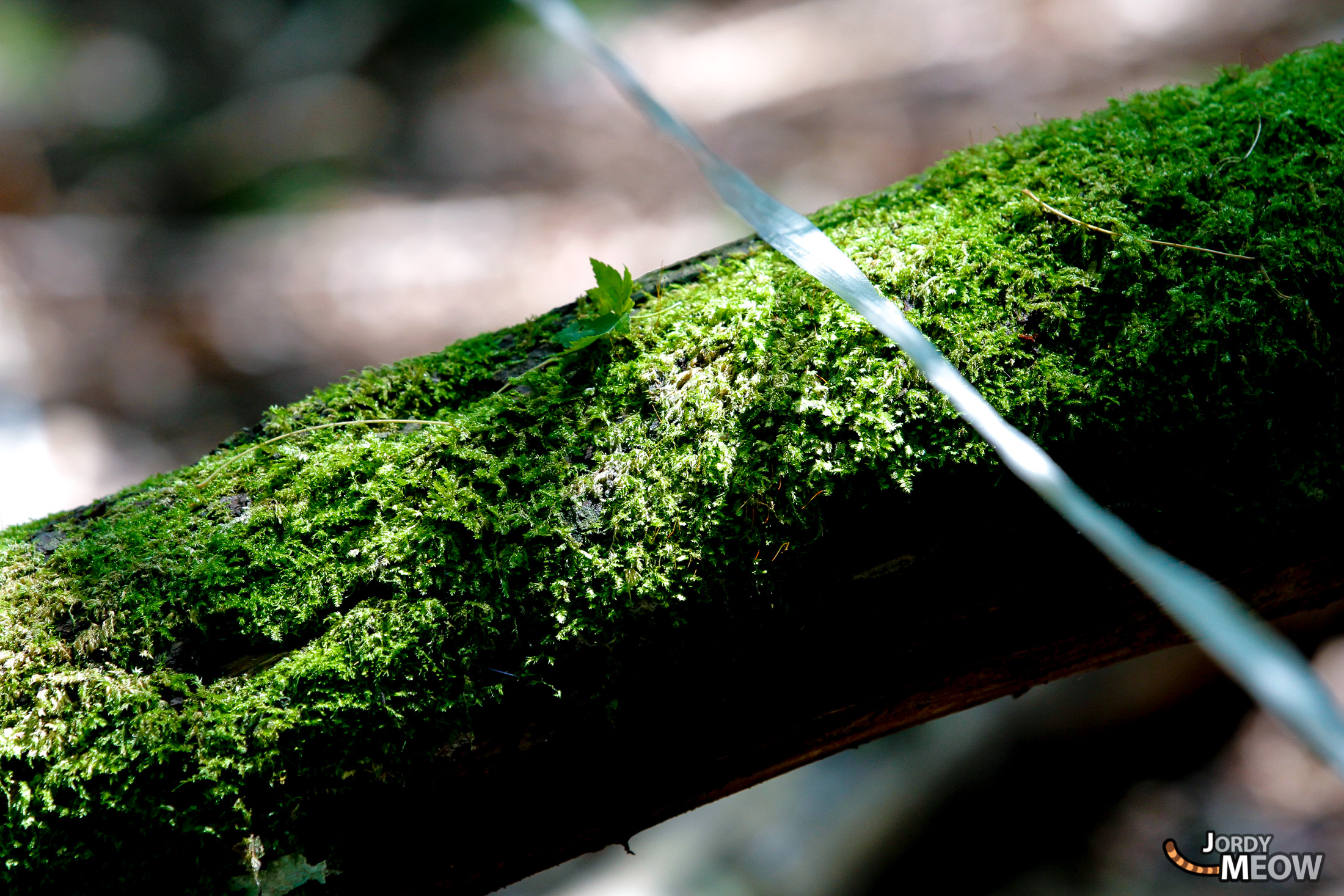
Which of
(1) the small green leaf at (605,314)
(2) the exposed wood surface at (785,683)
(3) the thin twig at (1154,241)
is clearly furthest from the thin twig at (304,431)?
(3) the thin twig at (1154,241)

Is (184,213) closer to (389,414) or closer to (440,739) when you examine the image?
(389,414)

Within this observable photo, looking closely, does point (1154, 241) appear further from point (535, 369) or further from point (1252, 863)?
point (1252, 863)

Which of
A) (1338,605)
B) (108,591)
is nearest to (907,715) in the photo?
(108,591)

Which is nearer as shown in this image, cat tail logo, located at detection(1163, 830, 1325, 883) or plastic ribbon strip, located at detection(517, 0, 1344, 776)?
plastic ribbon strip, located at detection(517, 0, 1344, 776)

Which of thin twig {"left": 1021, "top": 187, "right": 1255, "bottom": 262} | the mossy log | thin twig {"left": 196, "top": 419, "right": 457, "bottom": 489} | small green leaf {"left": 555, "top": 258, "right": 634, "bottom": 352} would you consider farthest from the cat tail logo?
thin twig {"left": 196, "top": 419, "right": 457, "bottom": 489}

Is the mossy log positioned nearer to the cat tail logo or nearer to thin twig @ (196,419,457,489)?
thin twig @ (196,419,457,489)
